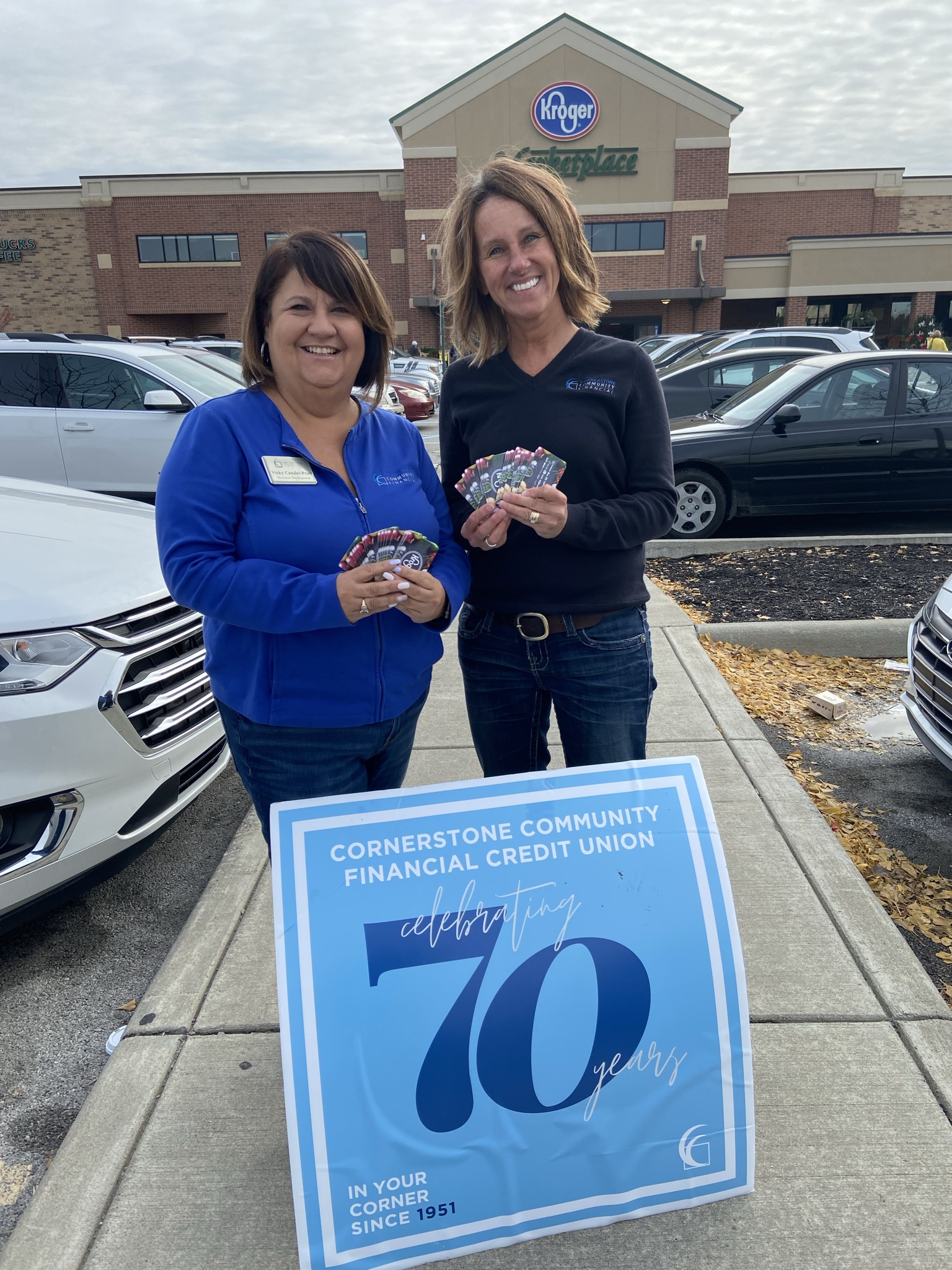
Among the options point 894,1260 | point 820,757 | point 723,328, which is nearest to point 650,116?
point 723,328

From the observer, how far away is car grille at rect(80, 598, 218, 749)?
9.23 feet

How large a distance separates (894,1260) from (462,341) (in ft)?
7.13

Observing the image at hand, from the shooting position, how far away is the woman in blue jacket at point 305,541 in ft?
5.61

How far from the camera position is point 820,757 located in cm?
409

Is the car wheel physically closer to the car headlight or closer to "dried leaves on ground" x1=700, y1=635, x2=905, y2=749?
"dried leaves on ground" x1=700, y1=635, x2=905, y2=749

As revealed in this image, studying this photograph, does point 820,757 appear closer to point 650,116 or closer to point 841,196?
point 650,116

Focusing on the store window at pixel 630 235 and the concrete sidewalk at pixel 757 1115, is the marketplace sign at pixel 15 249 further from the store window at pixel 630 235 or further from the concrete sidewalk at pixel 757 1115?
the concrete sidewalk at pixel 757 1115

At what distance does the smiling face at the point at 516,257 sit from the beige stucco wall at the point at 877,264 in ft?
127

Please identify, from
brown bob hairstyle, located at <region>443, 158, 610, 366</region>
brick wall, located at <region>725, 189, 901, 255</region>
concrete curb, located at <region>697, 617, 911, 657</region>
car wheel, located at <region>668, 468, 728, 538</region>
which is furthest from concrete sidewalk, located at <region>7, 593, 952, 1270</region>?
brick wall, located at <region>725, 189, 901, 255</region>

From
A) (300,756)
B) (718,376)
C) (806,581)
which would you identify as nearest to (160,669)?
(300,756)

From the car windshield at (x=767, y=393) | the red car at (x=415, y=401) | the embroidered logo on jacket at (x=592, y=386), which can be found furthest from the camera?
the red car at (x=415, y=401)

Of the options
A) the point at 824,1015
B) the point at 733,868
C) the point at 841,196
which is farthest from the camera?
the point at 841,196

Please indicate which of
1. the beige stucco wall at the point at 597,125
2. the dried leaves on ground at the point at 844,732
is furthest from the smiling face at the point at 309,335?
the beige stucco wall at the point at 597,125

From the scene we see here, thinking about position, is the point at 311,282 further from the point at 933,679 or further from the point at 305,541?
the point at 933,679
